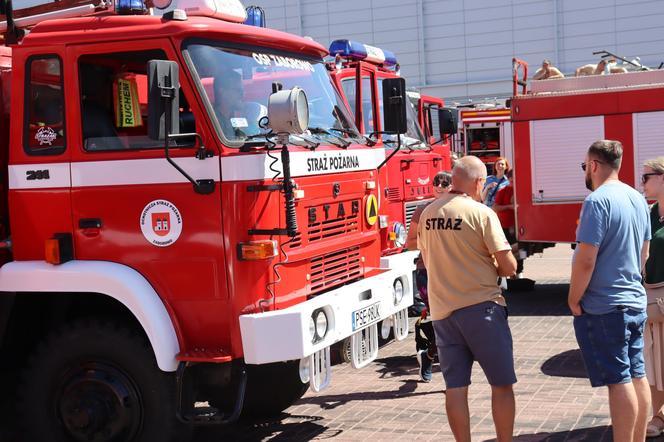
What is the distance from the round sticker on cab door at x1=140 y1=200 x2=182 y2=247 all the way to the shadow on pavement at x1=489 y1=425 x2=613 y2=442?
2693mm

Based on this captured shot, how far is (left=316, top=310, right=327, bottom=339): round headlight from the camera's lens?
5395 mm

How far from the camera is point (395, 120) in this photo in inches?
277

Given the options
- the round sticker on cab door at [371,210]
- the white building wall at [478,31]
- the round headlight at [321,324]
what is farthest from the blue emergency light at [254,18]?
the white building wall at [478,31]

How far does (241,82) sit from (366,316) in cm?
175

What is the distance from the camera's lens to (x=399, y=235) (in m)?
9.66

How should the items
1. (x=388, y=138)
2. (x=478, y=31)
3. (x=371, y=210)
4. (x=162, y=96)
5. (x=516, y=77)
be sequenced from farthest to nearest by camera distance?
(x=478, y=31) < (x=516, y=77) < (x=388, y=138) < (x=371, y=210) < (x=162, y=96)

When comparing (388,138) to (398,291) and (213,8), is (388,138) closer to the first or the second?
(398,291)

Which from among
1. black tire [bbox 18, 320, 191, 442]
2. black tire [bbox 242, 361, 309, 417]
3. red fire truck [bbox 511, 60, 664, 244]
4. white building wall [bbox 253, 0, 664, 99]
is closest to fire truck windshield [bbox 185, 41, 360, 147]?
black tire [bbox 18, 320, 191, 442]

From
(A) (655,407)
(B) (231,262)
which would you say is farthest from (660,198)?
(B) (231,262)

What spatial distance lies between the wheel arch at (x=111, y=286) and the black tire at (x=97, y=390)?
177 mm

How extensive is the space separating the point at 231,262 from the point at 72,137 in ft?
4.20

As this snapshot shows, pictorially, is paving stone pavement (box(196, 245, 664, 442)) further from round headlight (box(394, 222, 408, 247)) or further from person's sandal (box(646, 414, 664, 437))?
round headlight (box(394, 222, 408, 247))

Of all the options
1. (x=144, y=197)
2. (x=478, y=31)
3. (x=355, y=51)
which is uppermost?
(x=478, y=31)

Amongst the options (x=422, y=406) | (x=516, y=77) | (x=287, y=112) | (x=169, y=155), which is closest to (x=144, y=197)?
(x=169, y=155)
